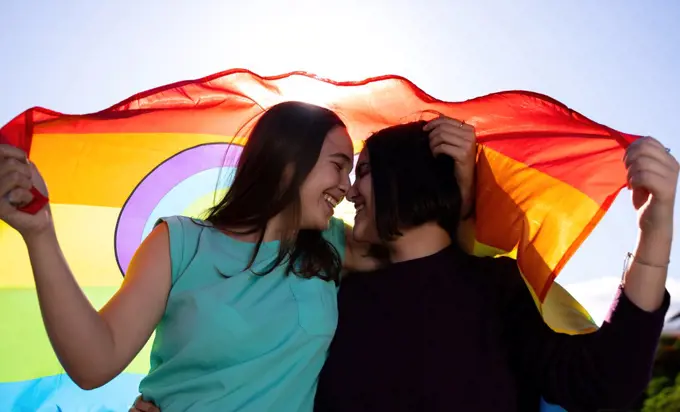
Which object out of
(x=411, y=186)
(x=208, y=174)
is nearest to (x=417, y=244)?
(x=411, y=186)

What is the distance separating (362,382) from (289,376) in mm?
241

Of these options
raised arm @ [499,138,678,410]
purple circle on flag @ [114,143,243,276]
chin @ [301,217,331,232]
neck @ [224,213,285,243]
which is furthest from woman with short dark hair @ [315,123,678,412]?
purple circle on flag @ [114,143,243,276]

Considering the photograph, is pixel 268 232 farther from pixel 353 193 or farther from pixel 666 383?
pixel 666 383

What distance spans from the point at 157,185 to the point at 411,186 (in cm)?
93

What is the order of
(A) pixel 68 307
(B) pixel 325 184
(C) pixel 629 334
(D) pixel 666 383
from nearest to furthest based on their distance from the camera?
(A) pixel 68 307
(C) pixel 629 334
(B) pixel 325 184
(D) pixel 666 383

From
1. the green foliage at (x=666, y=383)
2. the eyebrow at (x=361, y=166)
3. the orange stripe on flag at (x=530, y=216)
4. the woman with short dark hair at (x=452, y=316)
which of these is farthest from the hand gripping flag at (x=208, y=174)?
the green foliage at (x=666, y=383)

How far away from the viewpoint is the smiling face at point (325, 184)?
217 centimetres

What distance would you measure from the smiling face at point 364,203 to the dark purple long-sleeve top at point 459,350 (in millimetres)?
130

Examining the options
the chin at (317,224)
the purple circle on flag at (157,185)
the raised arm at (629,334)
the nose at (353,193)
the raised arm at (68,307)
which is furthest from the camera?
the purple circle on flag at (157,185)

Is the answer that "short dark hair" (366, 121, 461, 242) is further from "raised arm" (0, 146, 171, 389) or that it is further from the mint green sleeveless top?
"raised arm" (0, 146, 171, 389)

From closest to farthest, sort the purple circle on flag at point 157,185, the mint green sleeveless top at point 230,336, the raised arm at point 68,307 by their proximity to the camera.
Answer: the raised arm at point 68,307, the mint green sleeveless top at point 230,336, the purple circle on flag at point 157,185

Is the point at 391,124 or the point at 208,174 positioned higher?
the point at 391,124

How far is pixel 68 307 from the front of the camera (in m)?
1.54

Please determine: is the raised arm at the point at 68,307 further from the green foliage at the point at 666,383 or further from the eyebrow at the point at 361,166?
the green foliage at the point at 666,383
